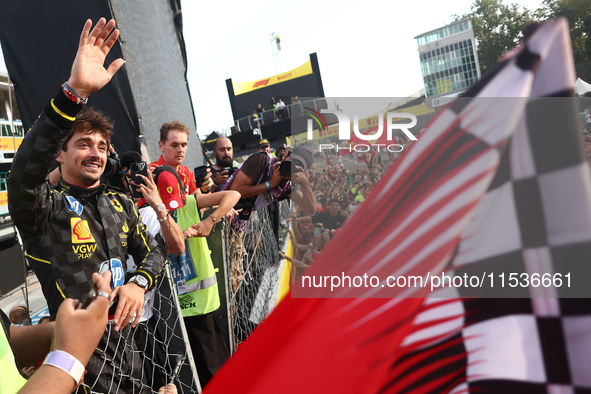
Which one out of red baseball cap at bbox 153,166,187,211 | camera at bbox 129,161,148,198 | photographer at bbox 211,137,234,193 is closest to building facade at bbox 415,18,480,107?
photographer at bbox 211,137,234,193

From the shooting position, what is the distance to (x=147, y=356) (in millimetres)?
2242

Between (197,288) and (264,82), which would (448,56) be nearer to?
(264,82)

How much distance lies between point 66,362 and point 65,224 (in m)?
0.99

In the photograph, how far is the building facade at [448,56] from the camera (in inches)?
1582

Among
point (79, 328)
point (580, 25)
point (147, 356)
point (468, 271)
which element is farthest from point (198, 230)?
point (580, 25)

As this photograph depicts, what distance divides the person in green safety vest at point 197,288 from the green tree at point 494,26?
4049 cm

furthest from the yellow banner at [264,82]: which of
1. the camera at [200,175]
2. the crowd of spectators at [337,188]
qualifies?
the crowd of spectators at [337,188]

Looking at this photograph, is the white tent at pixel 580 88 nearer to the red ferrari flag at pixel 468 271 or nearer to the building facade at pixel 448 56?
the red ferrari flag at pixel 468 271

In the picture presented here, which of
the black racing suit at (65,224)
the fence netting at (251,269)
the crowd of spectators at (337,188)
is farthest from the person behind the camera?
the fence netting at (251,269)

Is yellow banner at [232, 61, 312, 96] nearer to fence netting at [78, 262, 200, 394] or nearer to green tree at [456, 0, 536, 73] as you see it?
green tree at [456, 0, 536, 73]

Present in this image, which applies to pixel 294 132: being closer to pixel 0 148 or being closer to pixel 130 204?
pixel 130 204

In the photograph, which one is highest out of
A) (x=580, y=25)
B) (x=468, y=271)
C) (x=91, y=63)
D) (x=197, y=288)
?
(x=580, y=25)

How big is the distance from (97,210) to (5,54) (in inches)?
155

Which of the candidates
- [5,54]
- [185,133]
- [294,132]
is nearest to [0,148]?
[5,54]
